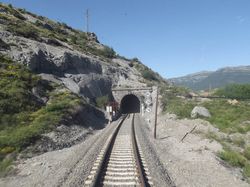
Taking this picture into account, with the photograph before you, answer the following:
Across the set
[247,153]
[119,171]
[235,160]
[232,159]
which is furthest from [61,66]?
[119,171]

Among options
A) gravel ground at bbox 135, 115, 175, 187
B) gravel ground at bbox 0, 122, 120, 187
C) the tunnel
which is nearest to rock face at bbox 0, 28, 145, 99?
the tunnel

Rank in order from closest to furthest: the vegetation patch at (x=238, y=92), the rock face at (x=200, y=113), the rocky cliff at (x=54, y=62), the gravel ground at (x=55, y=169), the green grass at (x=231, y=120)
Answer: the gravel ground at (x=55, y=169)
the green grass at (x=231, y=120)
the rock face at (x=200, y=113)
the rocky cliff at (x=54, y=62)
the vegetation patch at (x=238, y=92)

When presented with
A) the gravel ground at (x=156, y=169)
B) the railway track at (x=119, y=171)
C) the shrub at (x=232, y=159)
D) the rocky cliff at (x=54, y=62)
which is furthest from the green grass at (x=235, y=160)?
the rocky cliff at (x=54, y=62)

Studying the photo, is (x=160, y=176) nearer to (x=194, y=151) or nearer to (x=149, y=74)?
(x=194, y=151)

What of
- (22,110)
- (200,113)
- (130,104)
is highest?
(22,110)

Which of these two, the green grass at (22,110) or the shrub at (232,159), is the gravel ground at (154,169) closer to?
the shrub at (232,159)

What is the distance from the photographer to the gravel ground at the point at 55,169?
11047 mm

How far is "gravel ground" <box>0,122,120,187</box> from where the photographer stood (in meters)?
11.0

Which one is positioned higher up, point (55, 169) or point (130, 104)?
point (130, 104)

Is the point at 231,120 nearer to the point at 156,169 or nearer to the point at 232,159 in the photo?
the point at 232,159

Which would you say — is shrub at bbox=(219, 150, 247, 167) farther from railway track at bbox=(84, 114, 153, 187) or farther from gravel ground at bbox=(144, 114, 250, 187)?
railway track at bbox=(84, 114, 153, 187)

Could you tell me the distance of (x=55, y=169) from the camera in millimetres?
12773

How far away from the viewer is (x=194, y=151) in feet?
58.7

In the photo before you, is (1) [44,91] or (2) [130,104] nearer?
(1) [44,91]
